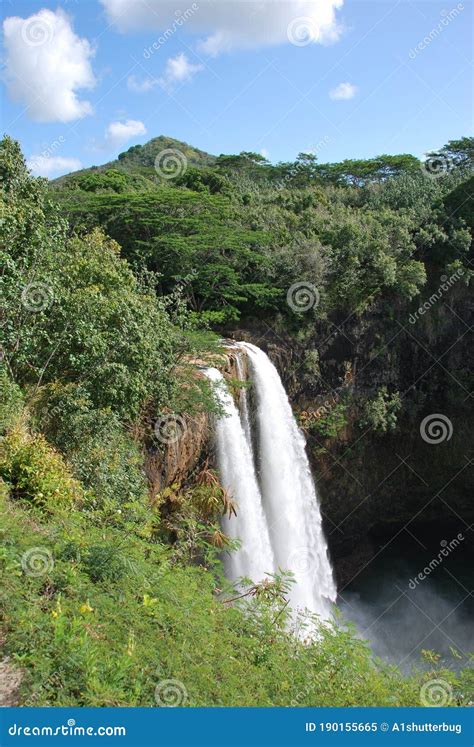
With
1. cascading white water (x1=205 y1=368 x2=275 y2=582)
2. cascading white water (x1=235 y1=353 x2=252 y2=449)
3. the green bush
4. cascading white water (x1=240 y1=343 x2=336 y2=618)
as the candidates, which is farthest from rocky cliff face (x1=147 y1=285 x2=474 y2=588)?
the green bush

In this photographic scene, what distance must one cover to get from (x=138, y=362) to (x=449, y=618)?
38.2 ft

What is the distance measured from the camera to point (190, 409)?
10.5 metres

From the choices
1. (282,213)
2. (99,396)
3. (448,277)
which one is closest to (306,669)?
(99,396)

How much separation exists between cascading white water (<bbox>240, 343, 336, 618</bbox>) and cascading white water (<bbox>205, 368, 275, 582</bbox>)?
0.90 metres

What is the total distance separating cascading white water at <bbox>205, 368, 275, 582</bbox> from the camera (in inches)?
446

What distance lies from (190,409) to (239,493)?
2.23 m

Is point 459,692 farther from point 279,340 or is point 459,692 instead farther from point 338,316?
point 338,316

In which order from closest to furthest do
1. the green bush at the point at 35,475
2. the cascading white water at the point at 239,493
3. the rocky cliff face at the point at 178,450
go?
the green bush at the point at 35,475 → the rocky cliff face at the point at 178,450 → the cascading white water at the point at 239,493

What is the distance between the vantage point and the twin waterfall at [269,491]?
11.5m

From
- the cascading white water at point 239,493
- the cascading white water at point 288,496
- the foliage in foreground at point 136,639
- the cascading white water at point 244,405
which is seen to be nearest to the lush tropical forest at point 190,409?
the foliage in foreground at point 136,639

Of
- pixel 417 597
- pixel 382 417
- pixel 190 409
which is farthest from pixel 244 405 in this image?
pixel 417 597

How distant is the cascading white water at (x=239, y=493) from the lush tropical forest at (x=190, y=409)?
384 mm

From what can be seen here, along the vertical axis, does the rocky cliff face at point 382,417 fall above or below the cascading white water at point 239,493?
above

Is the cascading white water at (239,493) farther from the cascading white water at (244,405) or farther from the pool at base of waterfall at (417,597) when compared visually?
the pool at base of waterfall at (417,597)
